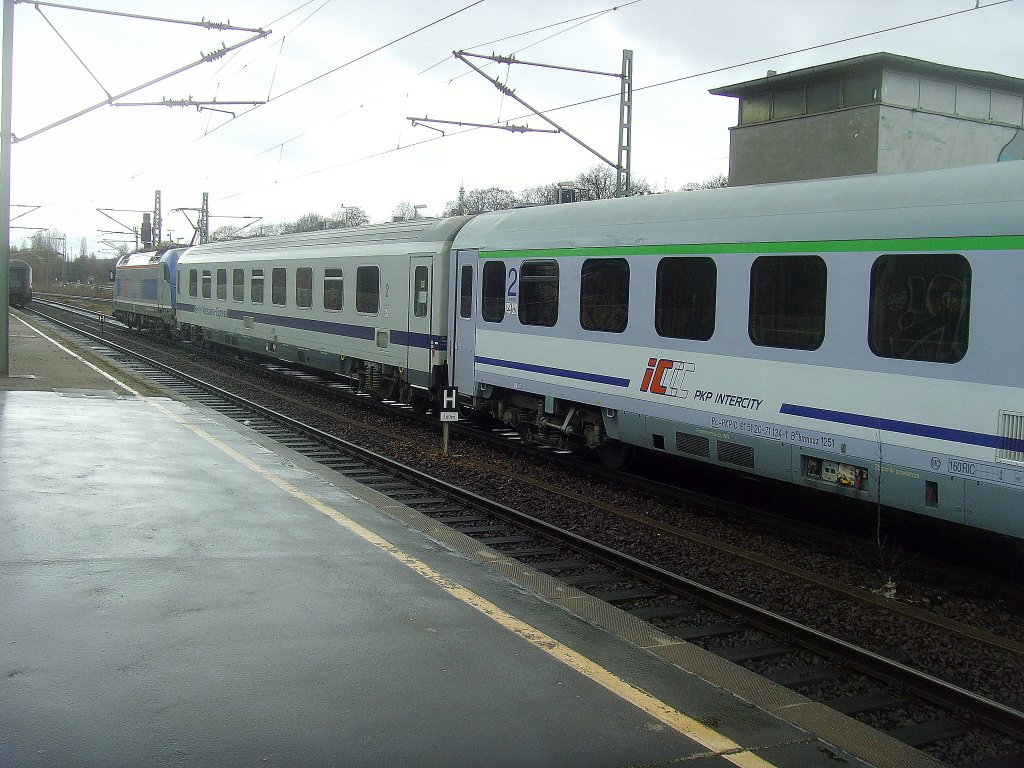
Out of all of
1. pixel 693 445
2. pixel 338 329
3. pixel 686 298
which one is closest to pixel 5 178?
pixel 338 329

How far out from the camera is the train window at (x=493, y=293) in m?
12.9

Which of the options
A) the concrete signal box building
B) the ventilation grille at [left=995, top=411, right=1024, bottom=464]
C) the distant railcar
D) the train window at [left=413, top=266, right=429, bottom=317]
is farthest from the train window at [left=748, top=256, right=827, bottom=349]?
the distant railcar

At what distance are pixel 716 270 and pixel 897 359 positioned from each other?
2.20m

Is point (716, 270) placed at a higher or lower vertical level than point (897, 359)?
higher

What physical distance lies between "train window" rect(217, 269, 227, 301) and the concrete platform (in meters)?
17.8

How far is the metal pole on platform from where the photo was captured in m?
17.7

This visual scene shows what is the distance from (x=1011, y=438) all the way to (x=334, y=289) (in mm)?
14033

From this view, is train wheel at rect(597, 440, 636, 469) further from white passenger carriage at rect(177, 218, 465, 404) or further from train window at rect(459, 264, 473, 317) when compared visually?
white passenger carriage at rect(177, 218, 465, 404)

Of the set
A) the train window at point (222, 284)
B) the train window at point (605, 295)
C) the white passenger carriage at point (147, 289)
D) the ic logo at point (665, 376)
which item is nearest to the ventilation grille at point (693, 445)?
the ic logo at point (665, 376)

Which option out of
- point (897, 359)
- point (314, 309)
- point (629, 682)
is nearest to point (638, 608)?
point (629, 682)

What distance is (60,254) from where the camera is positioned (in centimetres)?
13062

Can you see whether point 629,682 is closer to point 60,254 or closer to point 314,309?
point 314,309

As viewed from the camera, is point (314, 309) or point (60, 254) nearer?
point (314, 309)

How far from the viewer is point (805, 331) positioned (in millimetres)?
8398
